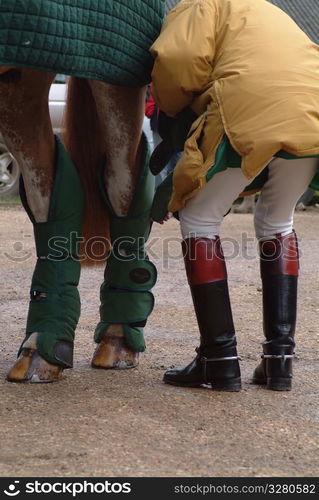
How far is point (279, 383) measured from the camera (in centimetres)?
306

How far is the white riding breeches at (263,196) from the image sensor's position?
9.63ft

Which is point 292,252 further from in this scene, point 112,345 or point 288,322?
point 112,345

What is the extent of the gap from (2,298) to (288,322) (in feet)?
7.27

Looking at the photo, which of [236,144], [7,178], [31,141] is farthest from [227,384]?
[7,178]

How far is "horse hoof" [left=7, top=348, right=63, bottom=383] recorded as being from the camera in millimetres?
3123

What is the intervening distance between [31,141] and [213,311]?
812 millimetres

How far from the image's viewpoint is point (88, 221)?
3.38 m

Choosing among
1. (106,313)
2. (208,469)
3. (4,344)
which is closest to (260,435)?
(208,469)

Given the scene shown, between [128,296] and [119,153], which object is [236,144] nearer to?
[119,153]
